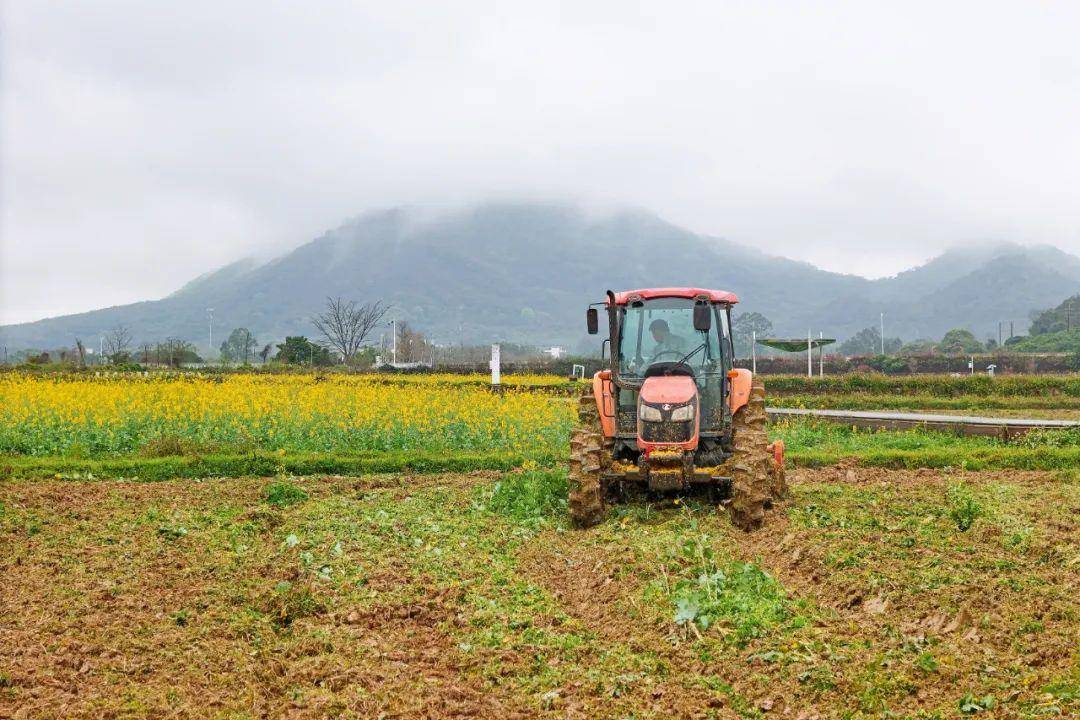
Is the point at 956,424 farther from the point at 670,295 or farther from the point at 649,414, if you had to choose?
the point at 649,414

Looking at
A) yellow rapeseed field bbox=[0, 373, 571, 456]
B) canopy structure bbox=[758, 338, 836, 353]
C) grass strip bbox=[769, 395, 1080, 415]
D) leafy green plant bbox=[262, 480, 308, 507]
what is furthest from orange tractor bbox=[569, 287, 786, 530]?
canopy structure bbox=[758, 338, 836, 353]

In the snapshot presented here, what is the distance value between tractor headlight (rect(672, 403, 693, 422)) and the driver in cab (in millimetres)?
985

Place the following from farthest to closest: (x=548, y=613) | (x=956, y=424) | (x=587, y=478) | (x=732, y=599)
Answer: (x=956, y=424), (x=587, y=478), (x=548, y=613), (x=732, y=599)

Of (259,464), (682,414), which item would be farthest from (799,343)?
(682,414)

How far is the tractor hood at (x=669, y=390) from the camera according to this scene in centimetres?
1066

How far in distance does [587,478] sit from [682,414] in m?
1.24

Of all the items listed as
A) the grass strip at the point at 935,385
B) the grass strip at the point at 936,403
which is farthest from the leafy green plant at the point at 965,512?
the grass strip at the point at 935,385

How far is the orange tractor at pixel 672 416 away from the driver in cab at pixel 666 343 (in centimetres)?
1

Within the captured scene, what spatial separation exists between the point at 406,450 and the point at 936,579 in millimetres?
11410

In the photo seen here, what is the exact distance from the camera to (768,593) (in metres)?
7.35

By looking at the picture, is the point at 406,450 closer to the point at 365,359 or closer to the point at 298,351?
the point at 298,351

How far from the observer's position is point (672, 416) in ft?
34.9

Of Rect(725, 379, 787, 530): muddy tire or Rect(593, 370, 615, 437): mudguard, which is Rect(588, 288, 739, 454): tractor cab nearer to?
Rect(593, 370, 615, 437): mudguard

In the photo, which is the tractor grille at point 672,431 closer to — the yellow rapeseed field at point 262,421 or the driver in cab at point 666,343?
the driver in cab at point 666,343
